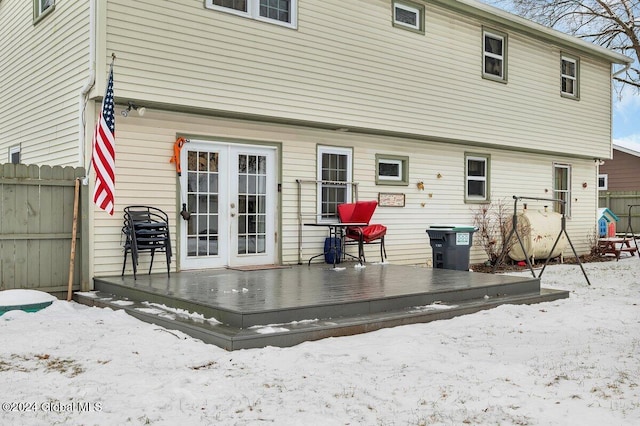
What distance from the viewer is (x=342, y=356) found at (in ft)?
16.0

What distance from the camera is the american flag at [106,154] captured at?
7.00 m

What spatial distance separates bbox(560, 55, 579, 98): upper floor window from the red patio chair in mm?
7311

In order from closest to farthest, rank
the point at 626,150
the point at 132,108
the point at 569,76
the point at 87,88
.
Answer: the point at 87,88 < the point at 132,108 < the point at 569,76 < the point at 626,150

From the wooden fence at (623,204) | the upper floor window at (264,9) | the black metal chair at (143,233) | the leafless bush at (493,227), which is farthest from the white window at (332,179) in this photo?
the wooden fence at (623,204)

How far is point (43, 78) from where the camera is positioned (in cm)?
938

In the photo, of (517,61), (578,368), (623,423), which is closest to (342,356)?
(578,368)

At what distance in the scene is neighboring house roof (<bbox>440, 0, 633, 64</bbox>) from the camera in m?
11.8

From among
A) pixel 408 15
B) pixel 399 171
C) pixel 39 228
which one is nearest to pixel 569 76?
pixel 408 15

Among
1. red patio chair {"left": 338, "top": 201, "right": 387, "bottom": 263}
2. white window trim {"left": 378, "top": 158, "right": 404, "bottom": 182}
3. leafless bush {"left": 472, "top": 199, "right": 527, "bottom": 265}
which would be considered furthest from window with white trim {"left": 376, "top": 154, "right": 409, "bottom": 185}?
leafless bush {"left": 472, "top": 199, "right": 527, "bottom": 265}

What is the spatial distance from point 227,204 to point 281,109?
5.44 feet

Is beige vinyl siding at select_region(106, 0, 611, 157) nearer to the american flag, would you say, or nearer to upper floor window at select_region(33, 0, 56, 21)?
the american flag

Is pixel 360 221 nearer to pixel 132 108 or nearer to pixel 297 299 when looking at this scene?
pixel 297 299

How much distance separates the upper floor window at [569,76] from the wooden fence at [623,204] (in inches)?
386

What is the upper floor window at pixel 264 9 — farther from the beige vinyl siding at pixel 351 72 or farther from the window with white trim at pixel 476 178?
the window with white trim at pixel 476 178
